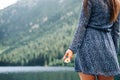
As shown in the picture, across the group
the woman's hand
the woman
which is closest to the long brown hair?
the woman

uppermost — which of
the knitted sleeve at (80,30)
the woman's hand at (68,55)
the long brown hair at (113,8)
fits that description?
the long brown hair at (113,8)

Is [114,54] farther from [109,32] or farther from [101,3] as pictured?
[101,3]

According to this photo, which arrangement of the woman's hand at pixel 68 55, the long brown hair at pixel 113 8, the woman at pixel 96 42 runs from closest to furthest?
the woman's hand at pixel 68 55
the woman at pixel 96 42
the long brown hair at pixel 113 8

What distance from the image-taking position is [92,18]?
548 centimetres

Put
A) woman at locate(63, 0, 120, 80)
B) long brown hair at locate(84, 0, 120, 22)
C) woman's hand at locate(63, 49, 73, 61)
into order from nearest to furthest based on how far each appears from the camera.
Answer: woman's hand at locate(63, 49, 73, 61), woman at locate(63, 0, 120, 80), long brown hair at locate(84, 0, 120, 22)

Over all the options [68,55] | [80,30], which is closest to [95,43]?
[80,30]

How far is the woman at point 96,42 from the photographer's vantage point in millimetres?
5234

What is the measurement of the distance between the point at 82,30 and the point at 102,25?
325 millimetres

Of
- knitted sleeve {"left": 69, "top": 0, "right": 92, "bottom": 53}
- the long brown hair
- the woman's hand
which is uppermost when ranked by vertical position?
the long brown hair

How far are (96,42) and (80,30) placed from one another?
11.1 inches

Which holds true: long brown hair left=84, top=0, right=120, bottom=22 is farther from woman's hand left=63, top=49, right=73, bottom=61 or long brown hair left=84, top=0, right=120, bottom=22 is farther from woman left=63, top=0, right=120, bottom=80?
woman's hand left=63, top=49, right=73, bottom=61

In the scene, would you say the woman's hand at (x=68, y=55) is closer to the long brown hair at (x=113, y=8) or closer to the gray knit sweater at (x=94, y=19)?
the gray knit sweater at (x=94, y=19)

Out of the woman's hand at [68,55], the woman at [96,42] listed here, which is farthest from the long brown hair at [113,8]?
the woman's hand at [68,55]

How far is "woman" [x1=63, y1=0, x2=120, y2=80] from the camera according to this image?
17.2 feet
